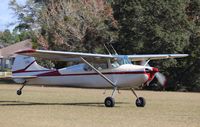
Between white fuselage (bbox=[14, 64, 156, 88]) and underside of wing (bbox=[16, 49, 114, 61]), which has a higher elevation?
underside of wing (bbox=[16, 49, 114, 61])

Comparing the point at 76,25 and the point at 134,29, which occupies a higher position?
the point at 76,25

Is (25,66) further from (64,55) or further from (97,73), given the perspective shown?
(97,73)

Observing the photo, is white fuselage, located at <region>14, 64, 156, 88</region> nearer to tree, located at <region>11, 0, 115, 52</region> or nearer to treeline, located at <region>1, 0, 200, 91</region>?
treeline, located at <region>1, 0, 200, 91</region>

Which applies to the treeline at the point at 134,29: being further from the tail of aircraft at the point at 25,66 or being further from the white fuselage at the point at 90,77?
the white fuselage at the point at 90,77

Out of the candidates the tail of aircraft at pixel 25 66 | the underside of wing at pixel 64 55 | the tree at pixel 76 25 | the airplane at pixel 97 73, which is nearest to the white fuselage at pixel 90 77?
the airplane at pixel 97 73

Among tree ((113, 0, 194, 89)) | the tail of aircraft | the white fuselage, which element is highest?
tree ((113, 0, 194, 89))

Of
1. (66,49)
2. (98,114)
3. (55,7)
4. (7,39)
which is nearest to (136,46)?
(66,49)

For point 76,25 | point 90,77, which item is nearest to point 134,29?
point 76,25

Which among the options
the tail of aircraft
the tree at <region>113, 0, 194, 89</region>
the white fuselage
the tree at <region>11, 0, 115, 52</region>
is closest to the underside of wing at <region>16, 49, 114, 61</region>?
the white fuselage

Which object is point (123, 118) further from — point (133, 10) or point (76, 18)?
point (76, 18)

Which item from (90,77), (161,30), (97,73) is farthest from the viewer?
(161,30)

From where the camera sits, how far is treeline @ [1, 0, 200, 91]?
4128 cm

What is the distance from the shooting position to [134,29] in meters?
42.5

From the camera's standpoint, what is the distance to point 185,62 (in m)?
41.5
